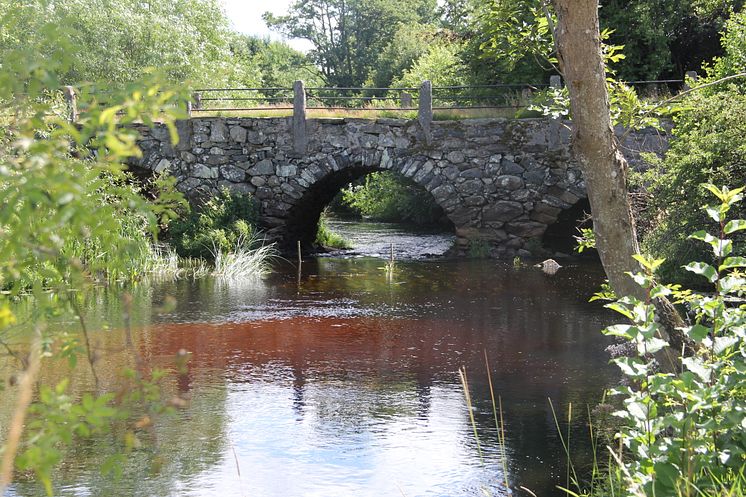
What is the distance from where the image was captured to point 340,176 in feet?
60.8

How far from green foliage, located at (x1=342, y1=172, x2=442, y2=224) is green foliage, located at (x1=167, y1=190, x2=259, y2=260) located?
9.80 metres

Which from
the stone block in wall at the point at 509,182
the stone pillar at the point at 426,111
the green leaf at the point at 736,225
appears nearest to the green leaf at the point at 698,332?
the green leaf at the point at 736,225

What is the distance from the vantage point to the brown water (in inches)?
238

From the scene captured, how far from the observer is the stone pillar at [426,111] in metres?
16.7

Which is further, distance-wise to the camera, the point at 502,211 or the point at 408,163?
the point at 502,211

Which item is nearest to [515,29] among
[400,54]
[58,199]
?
[58,199]

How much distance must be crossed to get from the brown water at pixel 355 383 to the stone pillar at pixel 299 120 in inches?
133

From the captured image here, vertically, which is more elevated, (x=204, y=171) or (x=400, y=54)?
(x=400, y=54)

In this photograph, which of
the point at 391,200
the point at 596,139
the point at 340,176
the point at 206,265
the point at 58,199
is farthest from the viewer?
the point at 391,200

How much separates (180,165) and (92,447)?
11.5m

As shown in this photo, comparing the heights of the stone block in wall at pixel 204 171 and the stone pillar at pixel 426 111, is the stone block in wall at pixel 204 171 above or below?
below

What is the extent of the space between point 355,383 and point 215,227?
8.76 m

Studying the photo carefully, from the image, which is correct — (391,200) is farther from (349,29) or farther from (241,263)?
(349,29)

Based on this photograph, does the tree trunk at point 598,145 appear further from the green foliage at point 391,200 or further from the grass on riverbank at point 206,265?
the green foliage at point 391,200
